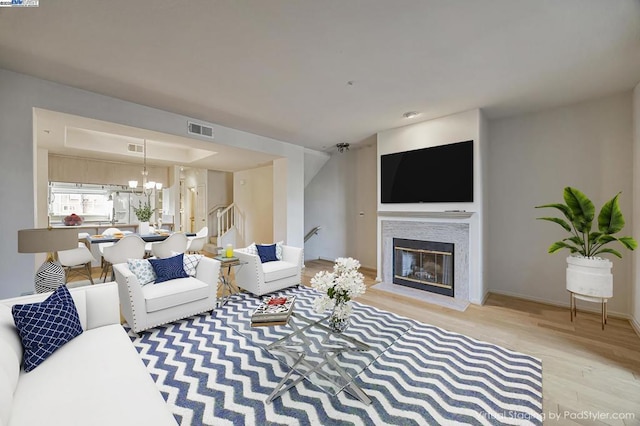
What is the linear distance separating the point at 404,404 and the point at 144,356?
7.18 ft

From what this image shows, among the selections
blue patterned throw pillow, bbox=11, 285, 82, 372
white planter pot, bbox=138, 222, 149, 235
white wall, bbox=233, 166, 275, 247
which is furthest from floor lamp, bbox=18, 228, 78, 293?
white wall, bbox=233, 166, 275, 247

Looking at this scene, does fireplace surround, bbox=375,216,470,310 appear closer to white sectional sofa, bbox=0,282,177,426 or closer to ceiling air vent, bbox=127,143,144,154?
white sectional sofa, bbox=0,282,177,426

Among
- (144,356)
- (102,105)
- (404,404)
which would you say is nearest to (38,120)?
(102,105)

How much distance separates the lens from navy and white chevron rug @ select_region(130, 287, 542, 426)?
5.41ft

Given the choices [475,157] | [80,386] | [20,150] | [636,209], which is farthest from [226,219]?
[636,209]

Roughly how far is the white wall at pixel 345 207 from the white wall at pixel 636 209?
3.45m

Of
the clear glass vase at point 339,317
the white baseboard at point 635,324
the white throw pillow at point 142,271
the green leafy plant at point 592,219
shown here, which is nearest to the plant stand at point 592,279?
the green leafy plant at point 592,219

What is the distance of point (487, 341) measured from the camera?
102 inches

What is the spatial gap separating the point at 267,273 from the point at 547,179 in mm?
4202

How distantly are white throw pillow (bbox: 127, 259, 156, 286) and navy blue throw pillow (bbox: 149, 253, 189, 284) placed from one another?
0.15ft

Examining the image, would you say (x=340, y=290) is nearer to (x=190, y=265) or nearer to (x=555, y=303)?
(x=190, y=265)

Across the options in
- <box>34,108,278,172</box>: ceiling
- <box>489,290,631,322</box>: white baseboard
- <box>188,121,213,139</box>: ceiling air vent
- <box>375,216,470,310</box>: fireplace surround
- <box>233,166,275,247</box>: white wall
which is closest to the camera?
<box>489,290,631,322</box>: white baseboard

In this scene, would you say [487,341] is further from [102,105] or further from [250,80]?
[102,105]

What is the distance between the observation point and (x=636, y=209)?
292 centimetres
